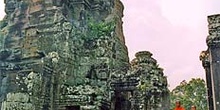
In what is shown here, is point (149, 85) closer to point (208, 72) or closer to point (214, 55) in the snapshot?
point (208, 72)

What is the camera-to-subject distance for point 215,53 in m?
8.67

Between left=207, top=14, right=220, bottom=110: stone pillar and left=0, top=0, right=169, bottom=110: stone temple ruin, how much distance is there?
18.2 feet

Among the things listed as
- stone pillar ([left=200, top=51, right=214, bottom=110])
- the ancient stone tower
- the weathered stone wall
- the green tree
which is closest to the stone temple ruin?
the weathered stone wall

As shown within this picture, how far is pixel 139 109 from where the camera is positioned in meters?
14.1

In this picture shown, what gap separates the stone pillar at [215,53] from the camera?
8.41 metres

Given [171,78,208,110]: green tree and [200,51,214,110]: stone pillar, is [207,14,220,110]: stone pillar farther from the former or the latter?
[171,78,208,110]: green tree

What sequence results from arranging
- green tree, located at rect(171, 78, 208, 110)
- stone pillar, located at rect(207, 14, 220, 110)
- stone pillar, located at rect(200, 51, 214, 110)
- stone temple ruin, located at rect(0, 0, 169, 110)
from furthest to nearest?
green tree, located at rect(171, 78, 208, 110) → stone temple ruin, located at rect(0, 0, 169, 110) → stone pillar, located at rect(200, 51, 214, 110) → stone pillar, located at rect(207, 14, 220, 110)

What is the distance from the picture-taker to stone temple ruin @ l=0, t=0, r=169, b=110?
13992mm

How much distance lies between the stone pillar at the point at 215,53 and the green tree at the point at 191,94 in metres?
19.0

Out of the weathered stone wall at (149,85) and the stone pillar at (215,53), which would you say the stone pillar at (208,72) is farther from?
the weathered stone wall at (149,85)

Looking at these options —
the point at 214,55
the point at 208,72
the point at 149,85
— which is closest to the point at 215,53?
the point at 214,55

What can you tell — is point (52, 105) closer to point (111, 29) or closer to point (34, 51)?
point (34, 51)

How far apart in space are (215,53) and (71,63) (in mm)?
7924

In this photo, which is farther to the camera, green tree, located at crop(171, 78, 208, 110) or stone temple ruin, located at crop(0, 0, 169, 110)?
green tree, located at crop(171, 78, 208, 110)
